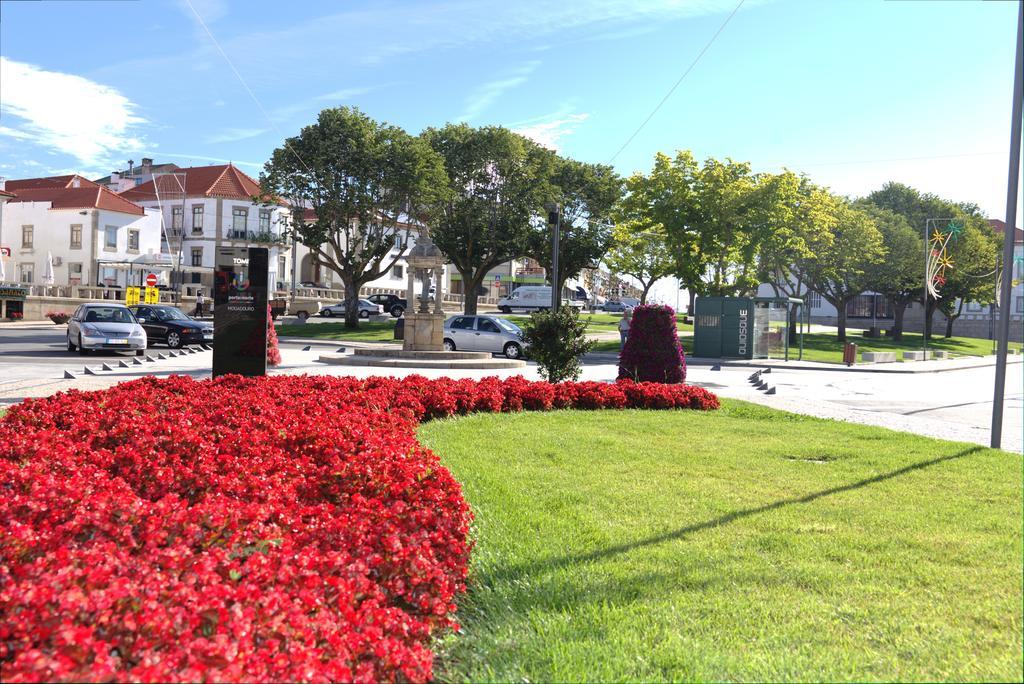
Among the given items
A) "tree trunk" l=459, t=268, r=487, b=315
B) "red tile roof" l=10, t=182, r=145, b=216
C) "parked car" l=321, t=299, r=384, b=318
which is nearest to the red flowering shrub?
"tree trunk" l=459, t=268, r=487, b=315

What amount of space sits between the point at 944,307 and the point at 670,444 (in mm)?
63625

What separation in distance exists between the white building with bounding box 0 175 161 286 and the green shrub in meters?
54.5

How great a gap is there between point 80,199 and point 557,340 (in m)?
60.9

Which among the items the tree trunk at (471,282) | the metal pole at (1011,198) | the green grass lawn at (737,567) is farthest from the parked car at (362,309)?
the metal pole at (1011,198)

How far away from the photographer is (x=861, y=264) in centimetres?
5669

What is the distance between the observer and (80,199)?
64375 mm

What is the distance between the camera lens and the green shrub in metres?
15.2

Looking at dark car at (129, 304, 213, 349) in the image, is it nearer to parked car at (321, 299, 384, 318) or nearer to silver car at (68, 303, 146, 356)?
silver car at (68, 303, 146, 356)

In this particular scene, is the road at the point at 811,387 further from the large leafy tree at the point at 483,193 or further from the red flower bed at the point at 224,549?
the large leafy tree at the point at 483,193

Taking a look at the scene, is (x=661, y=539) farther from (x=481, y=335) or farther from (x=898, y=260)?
(x=898, y=260)

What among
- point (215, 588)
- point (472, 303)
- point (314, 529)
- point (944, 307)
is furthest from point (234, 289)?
point (944, 307)

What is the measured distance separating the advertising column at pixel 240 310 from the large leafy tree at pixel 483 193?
32.6 m

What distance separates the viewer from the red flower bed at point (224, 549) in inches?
104

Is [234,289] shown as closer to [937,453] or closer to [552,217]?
[937,453]
